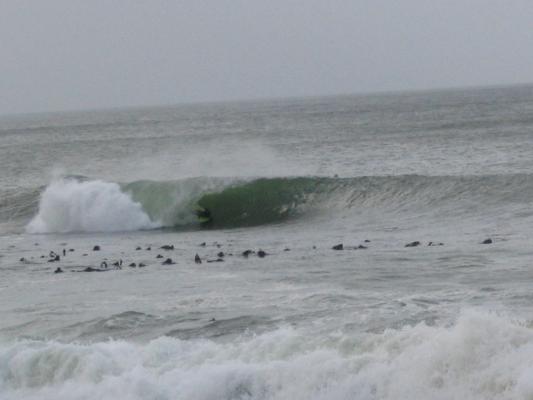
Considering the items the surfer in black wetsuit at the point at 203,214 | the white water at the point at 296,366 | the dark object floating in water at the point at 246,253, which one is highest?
the white water at the point at 296,366

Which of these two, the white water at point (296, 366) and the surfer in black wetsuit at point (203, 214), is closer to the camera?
the white water at point (296, 366)

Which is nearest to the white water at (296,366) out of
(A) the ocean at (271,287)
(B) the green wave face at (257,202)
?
(A) the ocean at (271,287)

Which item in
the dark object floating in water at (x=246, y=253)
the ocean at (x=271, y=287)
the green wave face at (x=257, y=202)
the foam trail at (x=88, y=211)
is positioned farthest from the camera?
the foam trail at (x=88, y=211)

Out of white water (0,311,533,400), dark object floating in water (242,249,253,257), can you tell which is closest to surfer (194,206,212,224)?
dark object floating in water (242,249,253,257)

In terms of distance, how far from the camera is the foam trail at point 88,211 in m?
35.8

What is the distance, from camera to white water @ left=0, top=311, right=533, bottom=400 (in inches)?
454

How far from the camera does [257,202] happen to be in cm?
3731

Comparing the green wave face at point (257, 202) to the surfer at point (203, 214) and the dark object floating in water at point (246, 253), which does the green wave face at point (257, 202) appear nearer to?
the surfer at point (203, 214)

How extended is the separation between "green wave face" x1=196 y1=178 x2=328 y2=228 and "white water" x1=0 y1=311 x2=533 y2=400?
66.2ft

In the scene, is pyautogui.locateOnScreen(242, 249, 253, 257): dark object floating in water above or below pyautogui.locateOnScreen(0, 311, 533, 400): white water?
below

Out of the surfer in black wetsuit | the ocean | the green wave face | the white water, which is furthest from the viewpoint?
the surfer in black wetsuit

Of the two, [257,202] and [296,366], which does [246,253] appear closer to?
[296,366]

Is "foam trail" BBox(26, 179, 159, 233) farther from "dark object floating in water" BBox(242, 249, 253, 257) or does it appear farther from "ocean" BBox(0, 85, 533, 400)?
"dark object floating in water" BBox(242, 249, 253, 257)

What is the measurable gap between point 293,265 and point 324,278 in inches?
87.9
